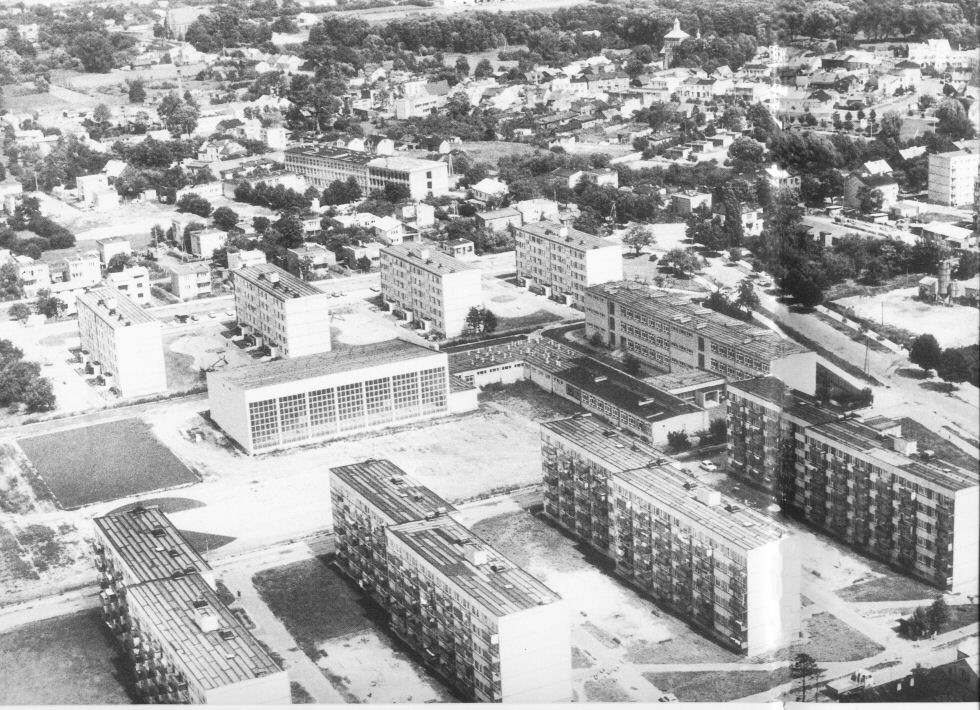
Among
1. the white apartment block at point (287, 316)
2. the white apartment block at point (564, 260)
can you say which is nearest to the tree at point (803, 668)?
the white apartment block at point (287, 316)

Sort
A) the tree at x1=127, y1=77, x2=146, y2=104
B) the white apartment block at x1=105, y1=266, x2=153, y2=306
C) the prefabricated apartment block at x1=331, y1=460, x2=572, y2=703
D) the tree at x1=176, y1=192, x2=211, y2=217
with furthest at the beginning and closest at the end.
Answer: the tree at x1=127, y1=77, x2=146, y2=104, the tree at x1=176, y1=192, x2=211, y2=217, the white apartment block at x1=105, y1=266, x2=153, y2=306, the prefabricated apartment block at x1=331, y1=460, x2=572, y2=703

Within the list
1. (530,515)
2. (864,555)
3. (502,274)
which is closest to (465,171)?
(502,274)

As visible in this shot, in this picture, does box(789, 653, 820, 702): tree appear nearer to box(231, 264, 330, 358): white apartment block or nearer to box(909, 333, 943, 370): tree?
box(909, 333, 943, 370): tree

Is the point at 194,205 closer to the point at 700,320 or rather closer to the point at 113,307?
the point at 113,307

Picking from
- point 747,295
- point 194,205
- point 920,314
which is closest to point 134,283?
point 194,205

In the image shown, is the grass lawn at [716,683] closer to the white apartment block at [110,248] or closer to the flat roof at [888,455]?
the flat roof at [888,455]

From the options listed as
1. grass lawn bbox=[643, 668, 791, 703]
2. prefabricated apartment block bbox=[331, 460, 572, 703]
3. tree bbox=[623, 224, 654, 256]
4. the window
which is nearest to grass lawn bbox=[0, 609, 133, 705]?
prefabricated apartment block bbox=[331, 460, 572, 703]
